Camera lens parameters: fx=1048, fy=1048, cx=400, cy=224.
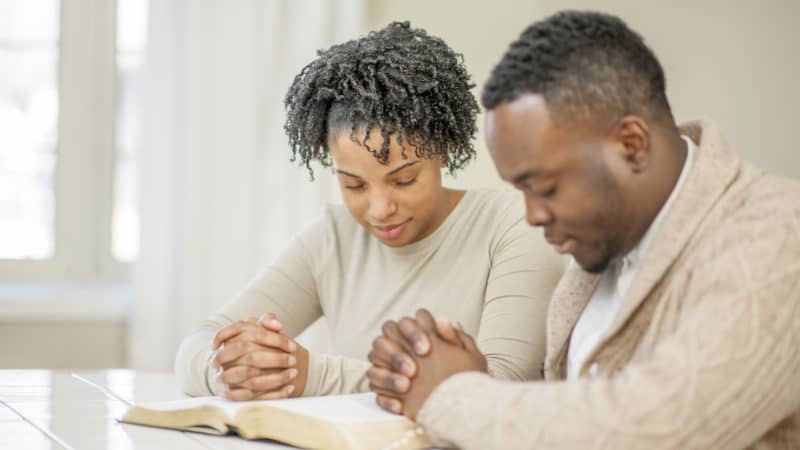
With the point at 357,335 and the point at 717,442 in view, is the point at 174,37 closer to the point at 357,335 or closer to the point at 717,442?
the point at 357,335

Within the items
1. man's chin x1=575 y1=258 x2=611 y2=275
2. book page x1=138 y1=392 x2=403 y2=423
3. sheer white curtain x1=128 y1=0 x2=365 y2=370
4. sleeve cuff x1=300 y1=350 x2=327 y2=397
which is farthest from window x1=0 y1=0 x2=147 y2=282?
man's chin x1=575 y1=258 x2=611 y2=275

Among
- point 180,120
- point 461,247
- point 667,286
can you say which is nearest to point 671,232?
point 667,286

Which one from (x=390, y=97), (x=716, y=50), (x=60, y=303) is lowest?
(x=60, y=303)

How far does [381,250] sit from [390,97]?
34cm

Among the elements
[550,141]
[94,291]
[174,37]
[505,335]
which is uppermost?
[174,37]

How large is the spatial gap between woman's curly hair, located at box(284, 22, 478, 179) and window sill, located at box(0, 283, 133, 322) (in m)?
1.57

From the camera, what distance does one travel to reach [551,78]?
3.61 ft

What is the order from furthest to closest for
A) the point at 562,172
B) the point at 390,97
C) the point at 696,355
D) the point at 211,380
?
the point at 390,97 < the point at 211,380 < the point at 562,172 < the point at 696,355

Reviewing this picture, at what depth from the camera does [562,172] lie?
43.1 inches

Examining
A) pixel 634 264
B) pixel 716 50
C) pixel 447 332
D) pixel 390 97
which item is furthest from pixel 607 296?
pixel 716 50

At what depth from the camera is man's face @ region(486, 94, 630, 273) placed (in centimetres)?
109

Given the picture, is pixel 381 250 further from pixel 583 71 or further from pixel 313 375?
pixel 583 71

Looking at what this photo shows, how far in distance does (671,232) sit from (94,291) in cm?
255

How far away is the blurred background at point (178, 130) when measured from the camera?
3199 millimetres
